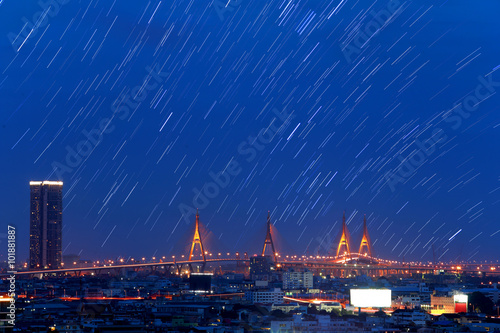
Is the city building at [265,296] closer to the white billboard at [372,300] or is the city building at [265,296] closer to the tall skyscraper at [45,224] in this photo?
the white billboard at [372,300]

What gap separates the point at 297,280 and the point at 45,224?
25.6 metres

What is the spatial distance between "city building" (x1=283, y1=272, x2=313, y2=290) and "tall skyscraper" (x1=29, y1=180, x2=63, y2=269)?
24027mm

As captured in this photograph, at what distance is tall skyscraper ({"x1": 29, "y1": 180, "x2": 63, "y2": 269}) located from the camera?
239 feet

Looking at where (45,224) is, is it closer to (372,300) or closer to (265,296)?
(265,296)

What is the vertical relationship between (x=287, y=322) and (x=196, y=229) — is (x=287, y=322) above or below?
below

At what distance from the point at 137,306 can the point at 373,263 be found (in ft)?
165

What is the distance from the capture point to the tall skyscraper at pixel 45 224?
72.9 m

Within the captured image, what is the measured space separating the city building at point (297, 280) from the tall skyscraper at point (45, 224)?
24.0m

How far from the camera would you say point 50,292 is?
147ft

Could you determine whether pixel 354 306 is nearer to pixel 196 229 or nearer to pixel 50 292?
pixel 50 292

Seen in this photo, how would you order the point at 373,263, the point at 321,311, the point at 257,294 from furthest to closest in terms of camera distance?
the point at 373,263, the point at 257,294, the point at 321,311

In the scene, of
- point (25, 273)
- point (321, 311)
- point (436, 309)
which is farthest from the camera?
point (25, 273)

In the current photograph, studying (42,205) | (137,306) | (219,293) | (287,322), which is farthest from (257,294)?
(42,205)

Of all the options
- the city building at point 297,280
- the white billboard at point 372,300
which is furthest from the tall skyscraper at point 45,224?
the white billboard at point 372,300
